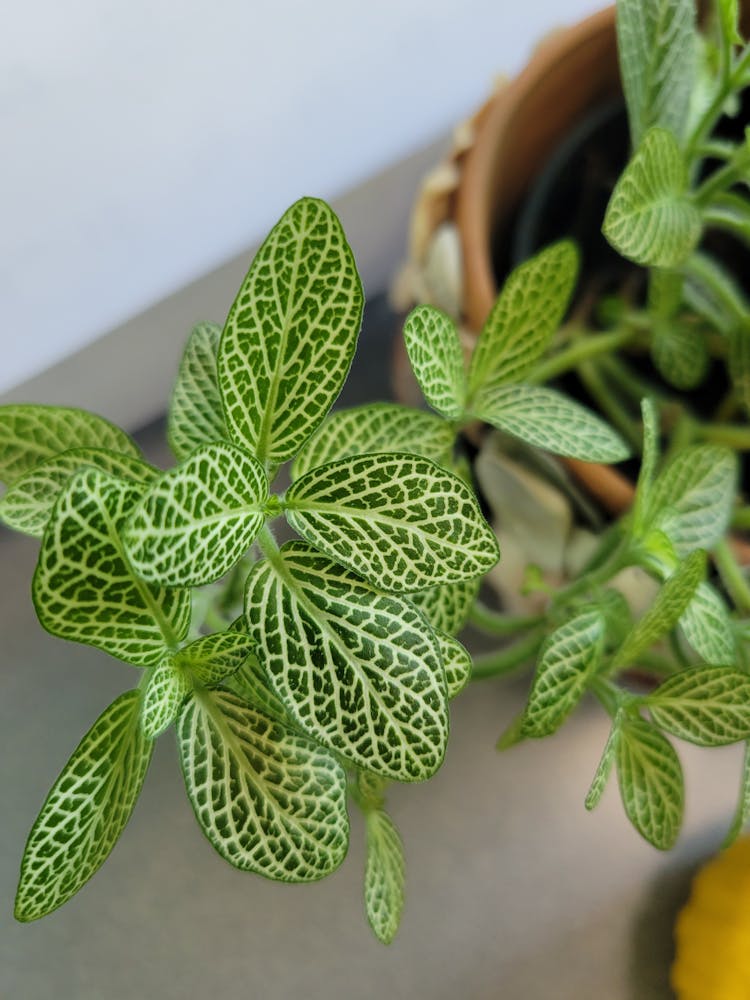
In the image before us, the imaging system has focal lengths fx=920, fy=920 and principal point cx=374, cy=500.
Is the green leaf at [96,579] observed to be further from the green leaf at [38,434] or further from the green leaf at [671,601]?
the green leaf at [671,601]

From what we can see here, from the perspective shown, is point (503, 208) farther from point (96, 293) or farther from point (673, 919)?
point (673, 919)

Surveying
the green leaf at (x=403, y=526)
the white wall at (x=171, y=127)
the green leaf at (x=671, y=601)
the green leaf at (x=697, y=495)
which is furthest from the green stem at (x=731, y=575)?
the white wall at (x=171, y=127)

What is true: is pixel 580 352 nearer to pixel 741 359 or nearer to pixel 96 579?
pixel 741 359

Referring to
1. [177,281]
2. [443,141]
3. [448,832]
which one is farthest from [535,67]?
[448,832]

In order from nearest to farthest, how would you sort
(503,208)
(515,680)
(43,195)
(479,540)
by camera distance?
(479,540), (43,195), (503,208), (515,680)

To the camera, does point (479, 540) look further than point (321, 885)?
No

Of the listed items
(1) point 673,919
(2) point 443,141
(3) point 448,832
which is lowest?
(1) point 673,919
